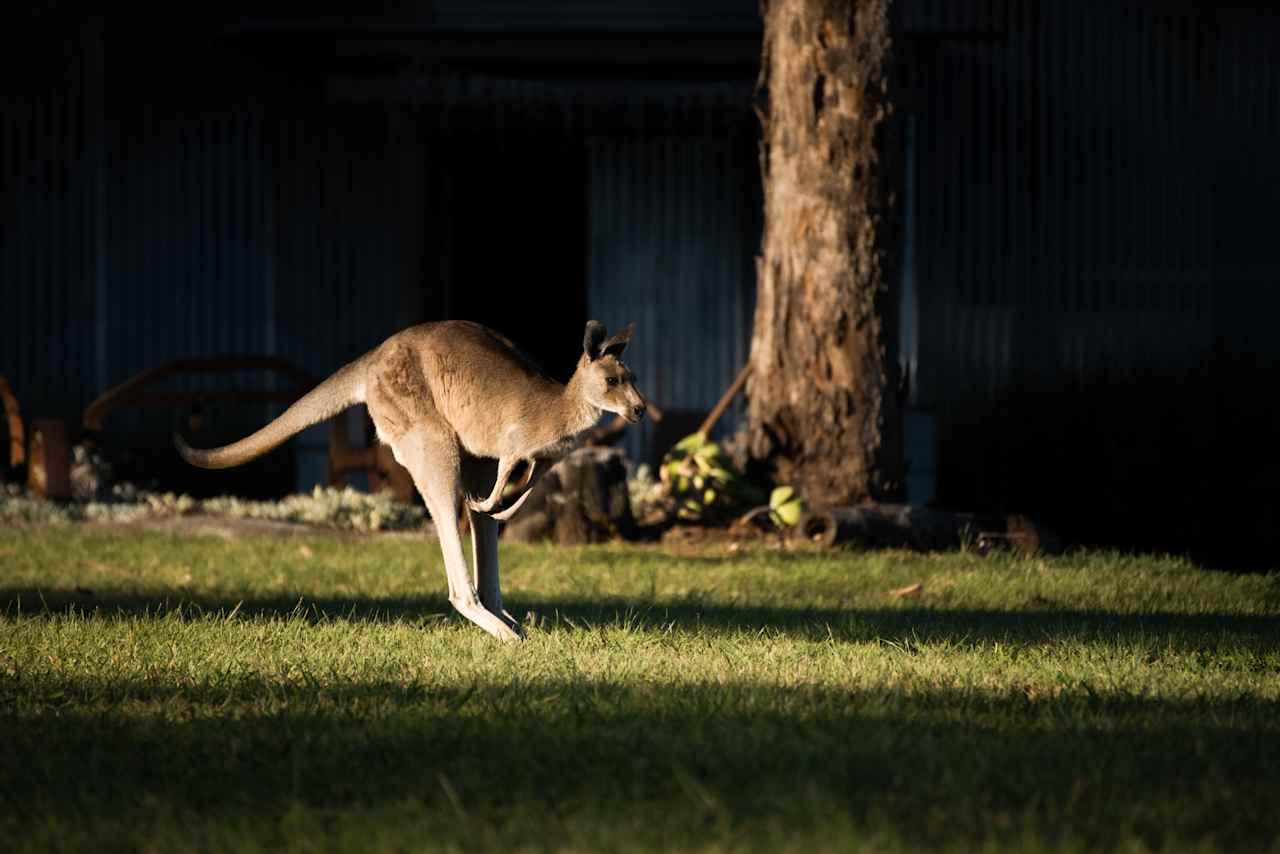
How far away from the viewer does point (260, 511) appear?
1288 centimetres

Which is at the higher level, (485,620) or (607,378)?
(607,378)

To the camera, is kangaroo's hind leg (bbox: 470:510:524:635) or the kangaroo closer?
the kangaroo

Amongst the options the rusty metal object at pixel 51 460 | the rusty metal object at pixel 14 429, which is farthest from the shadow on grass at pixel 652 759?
the rusty metal object at pixel 14 429

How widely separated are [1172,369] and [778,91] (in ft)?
16.0

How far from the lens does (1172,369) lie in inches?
593

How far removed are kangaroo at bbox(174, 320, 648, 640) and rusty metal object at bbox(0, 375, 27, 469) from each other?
6637 millimetres

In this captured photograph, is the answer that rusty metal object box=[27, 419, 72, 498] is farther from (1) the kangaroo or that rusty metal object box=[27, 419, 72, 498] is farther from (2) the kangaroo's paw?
(2) the kangaroo's paw

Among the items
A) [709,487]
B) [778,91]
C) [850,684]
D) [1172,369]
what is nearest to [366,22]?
[778,91]

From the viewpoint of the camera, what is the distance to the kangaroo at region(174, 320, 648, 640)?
7066mm

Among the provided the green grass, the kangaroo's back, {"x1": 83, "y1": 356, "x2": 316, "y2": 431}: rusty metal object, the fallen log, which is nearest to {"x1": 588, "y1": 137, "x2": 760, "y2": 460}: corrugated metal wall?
{"x1": 83, "y1": 356, "x2": 316, "y2": 431}: rusty metal object

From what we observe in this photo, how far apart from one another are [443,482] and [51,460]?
704 cm

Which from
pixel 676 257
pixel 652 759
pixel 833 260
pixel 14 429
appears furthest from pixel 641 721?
pixel 676 257

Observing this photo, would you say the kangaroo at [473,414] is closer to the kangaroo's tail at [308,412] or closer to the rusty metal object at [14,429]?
the kangaroo's tail at [308,412]

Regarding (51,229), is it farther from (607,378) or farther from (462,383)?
(607,378)
